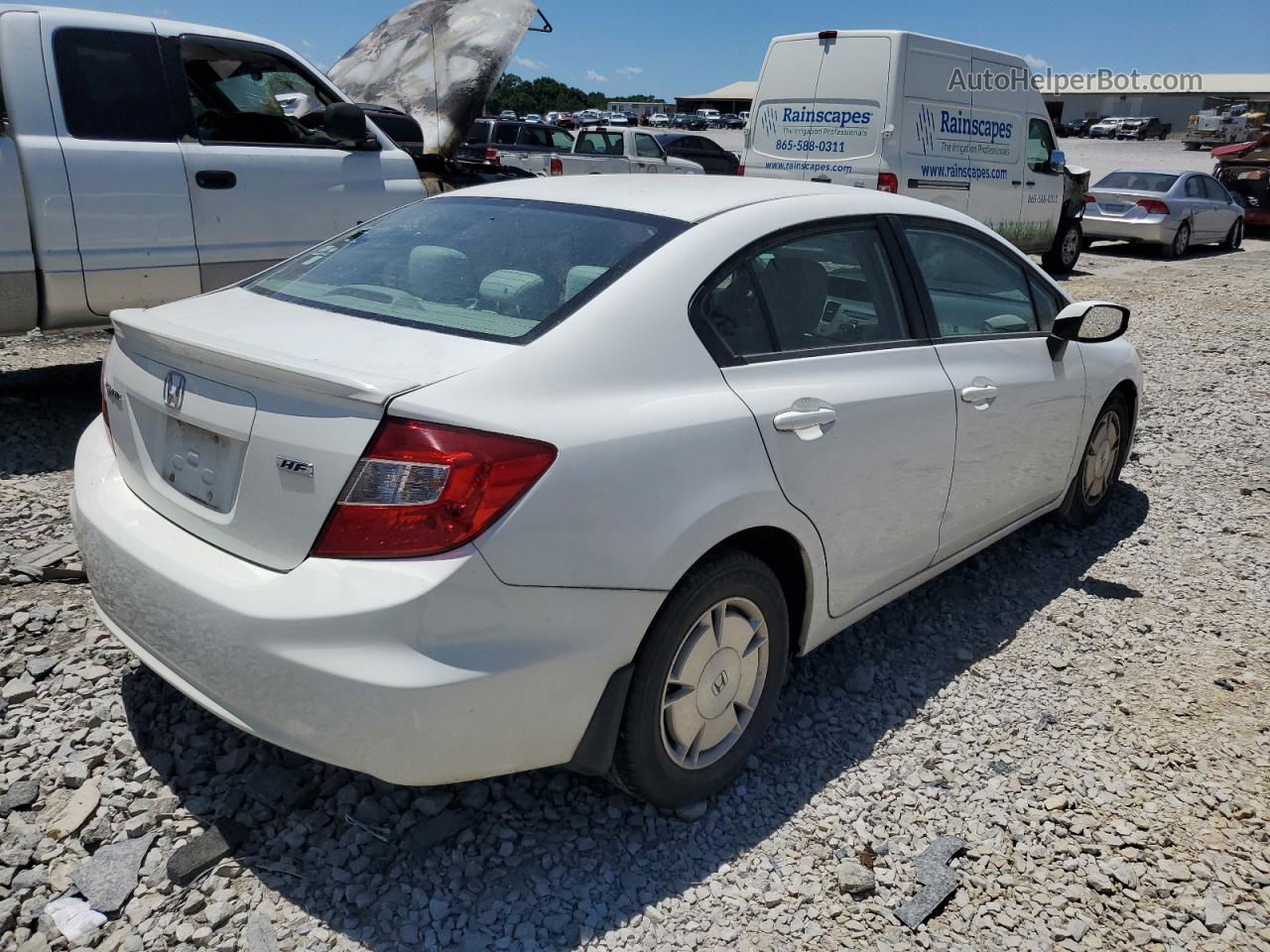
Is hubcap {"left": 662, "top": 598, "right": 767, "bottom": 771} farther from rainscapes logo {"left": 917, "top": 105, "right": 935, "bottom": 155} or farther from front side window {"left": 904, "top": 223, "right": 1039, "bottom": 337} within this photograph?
rainscapes logo {"left": 917, "top": 105, "right": 935, "bottom": 155}

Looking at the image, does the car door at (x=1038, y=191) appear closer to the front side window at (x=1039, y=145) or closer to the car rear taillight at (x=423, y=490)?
the front side window at (x=1039, y=145)

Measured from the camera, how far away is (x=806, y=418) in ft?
9.05

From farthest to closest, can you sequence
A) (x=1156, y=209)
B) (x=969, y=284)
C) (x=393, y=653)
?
(x=1156, y=209), (x=969, y=284), (x=393, y=653)

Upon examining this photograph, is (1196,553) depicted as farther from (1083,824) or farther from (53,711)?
(53,711)

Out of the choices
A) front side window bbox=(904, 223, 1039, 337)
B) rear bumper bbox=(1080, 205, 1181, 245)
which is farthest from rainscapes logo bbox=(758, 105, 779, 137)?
front side window bbox=(904, 223, 1039, 337)

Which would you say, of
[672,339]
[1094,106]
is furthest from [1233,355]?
[1094,106]

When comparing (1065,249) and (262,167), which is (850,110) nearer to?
(1065,249)

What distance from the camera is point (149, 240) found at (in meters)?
5.38

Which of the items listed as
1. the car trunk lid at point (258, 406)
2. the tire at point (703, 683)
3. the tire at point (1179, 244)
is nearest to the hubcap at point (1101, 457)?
the tire at point (703, 683)

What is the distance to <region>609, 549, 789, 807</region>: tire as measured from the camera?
247 cm

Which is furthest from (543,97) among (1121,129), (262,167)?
(262,167)

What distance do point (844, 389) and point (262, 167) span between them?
13.7 feet

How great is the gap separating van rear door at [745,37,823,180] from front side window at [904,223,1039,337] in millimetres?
7232

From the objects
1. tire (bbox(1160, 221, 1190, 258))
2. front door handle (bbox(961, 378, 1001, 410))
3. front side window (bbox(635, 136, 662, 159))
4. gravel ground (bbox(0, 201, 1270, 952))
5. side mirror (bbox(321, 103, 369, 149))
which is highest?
side mirror (bbox(321, 103, 369, 149))
